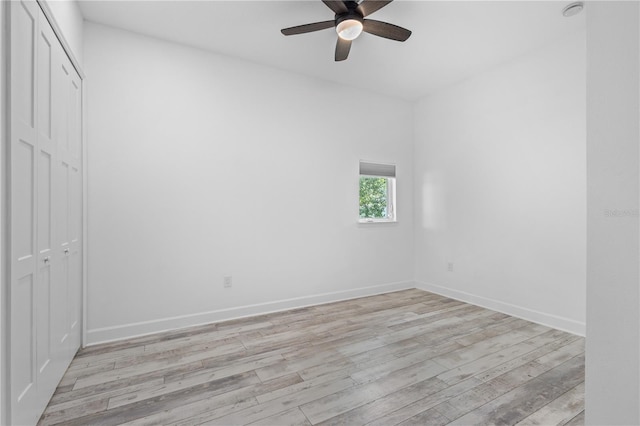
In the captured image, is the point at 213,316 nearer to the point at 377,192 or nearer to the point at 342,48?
the point at 377,192

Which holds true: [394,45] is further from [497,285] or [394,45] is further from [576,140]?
[497,285]

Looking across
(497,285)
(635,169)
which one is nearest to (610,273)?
(635,169)

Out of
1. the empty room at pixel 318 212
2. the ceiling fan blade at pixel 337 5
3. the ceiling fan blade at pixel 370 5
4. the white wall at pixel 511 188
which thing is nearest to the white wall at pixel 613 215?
the empty room at pixel 318 212

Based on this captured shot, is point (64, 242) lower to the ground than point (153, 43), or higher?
lower

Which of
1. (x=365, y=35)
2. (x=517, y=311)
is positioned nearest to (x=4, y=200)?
(x=365, y=35)

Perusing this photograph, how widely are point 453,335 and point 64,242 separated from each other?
10.8 ft

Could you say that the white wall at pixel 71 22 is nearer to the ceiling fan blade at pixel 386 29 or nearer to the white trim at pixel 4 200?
the white trim at pixel 4 200

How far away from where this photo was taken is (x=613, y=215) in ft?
2.17

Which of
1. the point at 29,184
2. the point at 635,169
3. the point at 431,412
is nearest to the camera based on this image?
the point at 635,169

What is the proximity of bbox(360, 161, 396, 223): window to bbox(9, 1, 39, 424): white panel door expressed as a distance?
3.41 metres

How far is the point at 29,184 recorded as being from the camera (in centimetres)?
156

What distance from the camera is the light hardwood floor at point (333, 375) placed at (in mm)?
1740

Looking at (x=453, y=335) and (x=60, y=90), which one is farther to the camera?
(x=453, y=335)

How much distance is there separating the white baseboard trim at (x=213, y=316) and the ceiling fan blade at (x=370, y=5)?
9.82 ft
